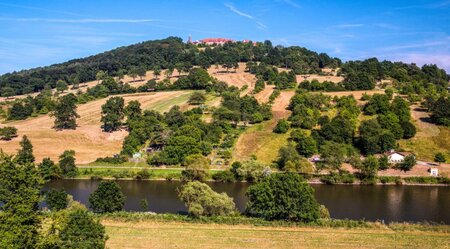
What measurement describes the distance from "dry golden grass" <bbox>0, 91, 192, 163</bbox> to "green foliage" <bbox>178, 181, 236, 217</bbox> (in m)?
42.0

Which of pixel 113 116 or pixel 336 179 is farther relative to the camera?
pixel 113 116

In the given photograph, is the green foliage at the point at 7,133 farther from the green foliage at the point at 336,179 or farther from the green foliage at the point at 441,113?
the green foliage at the point at 441,113

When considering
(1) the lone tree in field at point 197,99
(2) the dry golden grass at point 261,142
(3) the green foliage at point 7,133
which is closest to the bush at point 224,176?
(2) the dry golden grass at point 261,142

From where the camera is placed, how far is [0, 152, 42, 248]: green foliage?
65.5ft

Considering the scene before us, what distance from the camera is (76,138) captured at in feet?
304

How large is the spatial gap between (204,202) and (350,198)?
26.6 metres

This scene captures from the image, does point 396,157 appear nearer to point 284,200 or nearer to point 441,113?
point 441,113


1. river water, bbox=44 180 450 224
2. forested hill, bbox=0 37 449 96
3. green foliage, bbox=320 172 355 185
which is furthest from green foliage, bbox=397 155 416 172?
forested hill, bbox=0 37 449 96

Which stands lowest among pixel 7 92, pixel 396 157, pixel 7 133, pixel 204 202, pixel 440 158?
pixel 440 158

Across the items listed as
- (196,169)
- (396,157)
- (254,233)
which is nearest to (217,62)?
(396,157)

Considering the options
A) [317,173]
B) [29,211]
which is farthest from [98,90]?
[29,211]

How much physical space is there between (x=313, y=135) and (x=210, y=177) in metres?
25.1

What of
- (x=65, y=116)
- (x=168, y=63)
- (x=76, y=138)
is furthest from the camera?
(x=168, y=63)

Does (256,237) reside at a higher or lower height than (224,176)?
higher
